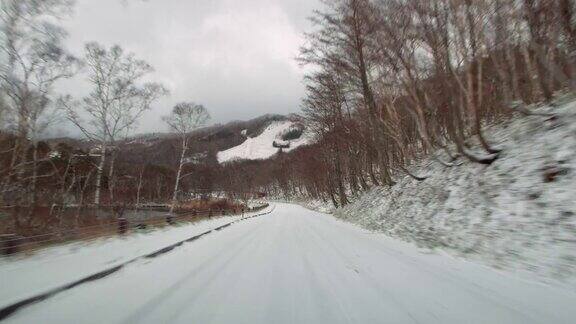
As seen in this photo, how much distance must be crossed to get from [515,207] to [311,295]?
567 centimetres

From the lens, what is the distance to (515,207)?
864 cm

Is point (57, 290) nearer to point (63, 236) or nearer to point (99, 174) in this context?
point (63, 236)

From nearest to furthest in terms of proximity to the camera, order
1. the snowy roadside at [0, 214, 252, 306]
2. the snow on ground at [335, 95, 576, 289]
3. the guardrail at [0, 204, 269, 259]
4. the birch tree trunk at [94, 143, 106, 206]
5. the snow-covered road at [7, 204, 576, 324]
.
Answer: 1. the snow-covered road at [7, 204, 576, 324]
2. the snowy roadside at [0, 214, 252, 306]
3. the snow on ground at [335, 95, 576, 289]
4. the guardrail at [0, 204, 269, 259]
5. the birch tree trunk at [94, 143, 106, 206]

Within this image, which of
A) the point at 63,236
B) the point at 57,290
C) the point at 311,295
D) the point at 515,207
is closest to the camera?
the point at 311,295

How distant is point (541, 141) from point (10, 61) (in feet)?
55.7

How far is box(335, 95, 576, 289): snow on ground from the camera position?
22.4 feet

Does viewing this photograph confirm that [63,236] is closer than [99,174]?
Yes

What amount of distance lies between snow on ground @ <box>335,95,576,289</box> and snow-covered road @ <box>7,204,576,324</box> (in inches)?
30.7

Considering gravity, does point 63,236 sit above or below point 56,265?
above

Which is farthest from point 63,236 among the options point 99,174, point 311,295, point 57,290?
point 311,295

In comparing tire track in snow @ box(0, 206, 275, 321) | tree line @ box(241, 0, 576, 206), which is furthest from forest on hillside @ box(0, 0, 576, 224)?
tire track in snow @ box(0, 206, 275, 321)

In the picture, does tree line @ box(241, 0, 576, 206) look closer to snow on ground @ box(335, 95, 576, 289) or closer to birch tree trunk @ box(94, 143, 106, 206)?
snow on ground @ box(335, 95, 576, 289)

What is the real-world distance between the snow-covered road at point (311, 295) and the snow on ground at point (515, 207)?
2.56ft

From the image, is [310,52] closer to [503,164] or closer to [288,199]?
[503,164]
